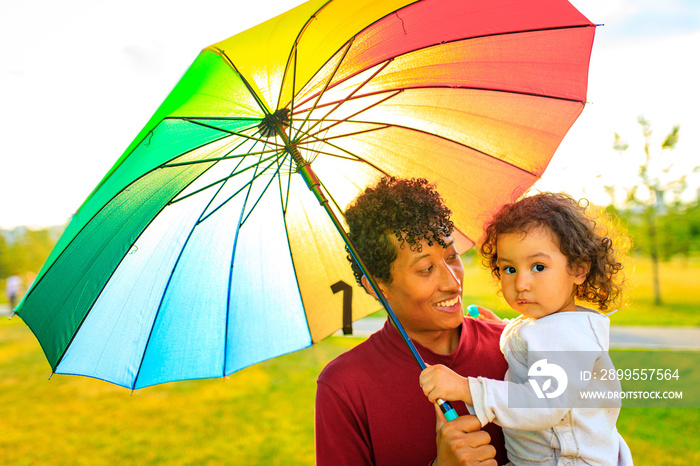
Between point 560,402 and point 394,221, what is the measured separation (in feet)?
3.28

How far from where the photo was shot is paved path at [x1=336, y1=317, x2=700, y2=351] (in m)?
8.90

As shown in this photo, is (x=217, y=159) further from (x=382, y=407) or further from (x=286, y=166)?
(x=382, y=407)

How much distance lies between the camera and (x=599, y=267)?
204cm

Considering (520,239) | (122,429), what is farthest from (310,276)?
(122,429)

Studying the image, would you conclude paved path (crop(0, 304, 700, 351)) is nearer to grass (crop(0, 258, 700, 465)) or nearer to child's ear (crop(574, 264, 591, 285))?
grass (crop(0, 258, 700, 465))

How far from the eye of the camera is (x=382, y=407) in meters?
2.08

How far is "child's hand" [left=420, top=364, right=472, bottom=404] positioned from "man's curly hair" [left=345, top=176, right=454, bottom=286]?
59 centimetres

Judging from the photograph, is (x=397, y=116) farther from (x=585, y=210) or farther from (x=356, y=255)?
(x=585, y=210)

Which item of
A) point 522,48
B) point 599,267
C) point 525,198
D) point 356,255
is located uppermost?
point 522,48

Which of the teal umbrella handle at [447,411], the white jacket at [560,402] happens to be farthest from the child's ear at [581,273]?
the teal umbrella handle at [447,411]

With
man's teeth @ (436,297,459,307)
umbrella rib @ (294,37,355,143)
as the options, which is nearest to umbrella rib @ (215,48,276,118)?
umbrella rib @ (294,37,355,143)

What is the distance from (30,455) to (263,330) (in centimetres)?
599

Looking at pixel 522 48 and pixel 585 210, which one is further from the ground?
pixel 522 48

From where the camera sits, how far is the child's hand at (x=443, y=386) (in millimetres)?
1719
